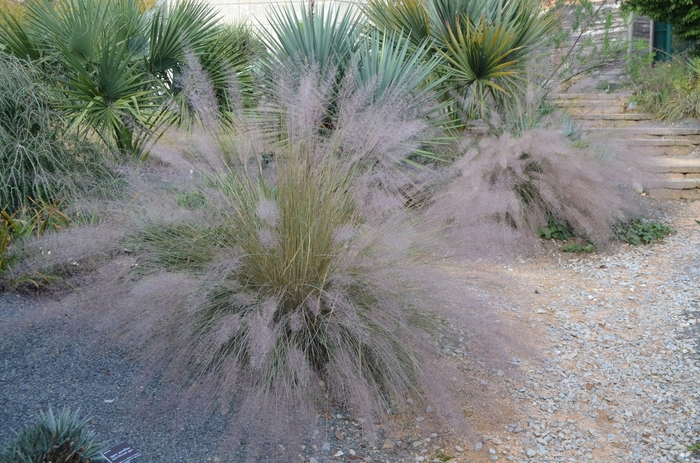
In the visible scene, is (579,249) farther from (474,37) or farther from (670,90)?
(670,90)

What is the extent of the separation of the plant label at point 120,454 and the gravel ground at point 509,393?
9.0 inches

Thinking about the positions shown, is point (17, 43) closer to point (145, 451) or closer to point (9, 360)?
point (9, 360)

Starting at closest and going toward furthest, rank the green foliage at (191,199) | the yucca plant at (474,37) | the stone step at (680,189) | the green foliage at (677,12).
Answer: the green foliage at (191,199)
the yucca plant at (474,37)
the stone step at (680,189)
the green foliage at (677,12)

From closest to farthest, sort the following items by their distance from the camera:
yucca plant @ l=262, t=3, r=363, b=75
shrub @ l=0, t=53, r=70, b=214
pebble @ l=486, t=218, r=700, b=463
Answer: pebble @ l=486, t=218, r=700, b=463, shrub @ l=0, t=53, r=70, b=214, yucca plant @ l=262, t=3, r=363, b=75

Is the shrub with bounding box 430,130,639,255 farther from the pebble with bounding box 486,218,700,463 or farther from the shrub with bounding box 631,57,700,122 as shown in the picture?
the shrub with bounding box 631,57,700,122

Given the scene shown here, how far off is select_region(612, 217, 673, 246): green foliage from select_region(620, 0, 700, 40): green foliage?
5.07 m

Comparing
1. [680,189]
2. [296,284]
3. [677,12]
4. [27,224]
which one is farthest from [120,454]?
[677,12]

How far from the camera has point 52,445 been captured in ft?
7.37

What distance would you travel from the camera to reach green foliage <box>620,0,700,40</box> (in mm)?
9523

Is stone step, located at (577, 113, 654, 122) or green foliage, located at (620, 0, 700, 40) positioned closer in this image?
stone step, located at (577, 113, 654, 122)

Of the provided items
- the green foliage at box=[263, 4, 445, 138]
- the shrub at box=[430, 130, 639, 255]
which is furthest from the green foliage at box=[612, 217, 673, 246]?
the green foliage at box=[263, 4, 445, 138]

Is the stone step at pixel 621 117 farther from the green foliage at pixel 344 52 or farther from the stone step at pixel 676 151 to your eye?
the green foliage at pixel 344 52

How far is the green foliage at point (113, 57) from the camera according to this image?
5.76 metres

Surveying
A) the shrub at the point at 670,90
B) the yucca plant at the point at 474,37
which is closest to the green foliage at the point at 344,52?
the yucca plant at the point at 474,37
